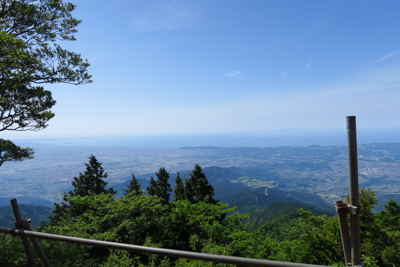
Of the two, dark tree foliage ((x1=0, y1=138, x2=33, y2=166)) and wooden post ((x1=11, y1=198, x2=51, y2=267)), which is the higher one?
dark tree foliage ((x1=0, y1=138, x2=33, y2=166))

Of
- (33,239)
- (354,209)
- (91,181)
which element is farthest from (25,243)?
(91,181)

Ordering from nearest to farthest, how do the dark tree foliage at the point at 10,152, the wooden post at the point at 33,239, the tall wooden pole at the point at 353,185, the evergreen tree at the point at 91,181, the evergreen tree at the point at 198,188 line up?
1. the tall wooden pole at the point at 353,185
2. the wooden post at the point at 33,239
3. the dark tree foliage at the point at 10,152
4. the evergreen tree at the point at 198,188
5. the evergreen tree at the point at 91,181

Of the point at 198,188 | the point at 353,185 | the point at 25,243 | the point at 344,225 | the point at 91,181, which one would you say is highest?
the point at 353,185

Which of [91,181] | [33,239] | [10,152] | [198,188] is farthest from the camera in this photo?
[91,181]

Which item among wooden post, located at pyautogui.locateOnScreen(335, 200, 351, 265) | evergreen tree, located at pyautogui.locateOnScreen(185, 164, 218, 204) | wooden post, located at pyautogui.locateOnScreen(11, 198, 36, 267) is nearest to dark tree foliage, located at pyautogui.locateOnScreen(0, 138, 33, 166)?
wooden post, located at pyautogui.locateOnScreen(11, 198, 36, 267)

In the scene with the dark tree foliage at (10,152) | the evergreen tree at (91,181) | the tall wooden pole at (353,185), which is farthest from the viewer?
the evergreen tree at (91,181)

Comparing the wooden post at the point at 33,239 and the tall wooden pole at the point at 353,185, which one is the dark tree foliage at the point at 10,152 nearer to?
the wooden post at the point at 33,239

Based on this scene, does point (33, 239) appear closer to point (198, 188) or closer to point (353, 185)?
point (353, 185)

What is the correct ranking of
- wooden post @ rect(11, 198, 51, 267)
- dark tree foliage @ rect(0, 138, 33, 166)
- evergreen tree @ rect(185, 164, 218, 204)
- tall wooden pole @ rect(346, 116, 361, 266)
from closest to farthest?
tall wooden pole @ rect(346, 116, 361, 266)
wooden post @ rect(11, 198, 51, 267)
dark tree foliage @ rect(0, 138, 33, 166)
evergreen tree @ rect(185, 164, 218, 204)

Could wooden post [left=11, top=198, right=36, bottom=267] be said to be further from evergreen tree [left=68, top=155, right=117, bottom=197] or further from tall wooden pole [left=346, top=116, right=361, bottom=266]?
evergreen tree [left=68, top=155, right=117, bottom=197]

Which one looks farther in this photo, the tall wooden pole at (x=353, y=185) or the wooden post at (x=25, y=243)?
the wooden post at (x=25, y=243)

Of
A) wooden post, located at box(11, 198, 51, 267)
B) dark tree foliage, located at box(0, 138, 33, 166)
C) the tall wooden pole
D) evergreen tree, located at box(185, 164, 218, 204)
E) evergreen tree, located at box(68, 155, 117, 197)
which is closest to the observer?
the tall wooden pole

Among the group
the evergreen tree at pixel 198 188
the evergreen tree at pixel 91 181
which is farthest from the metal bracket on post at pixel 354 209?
the evergreen tree at pixel 91 181

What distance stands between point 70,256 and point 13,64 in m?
5.73
